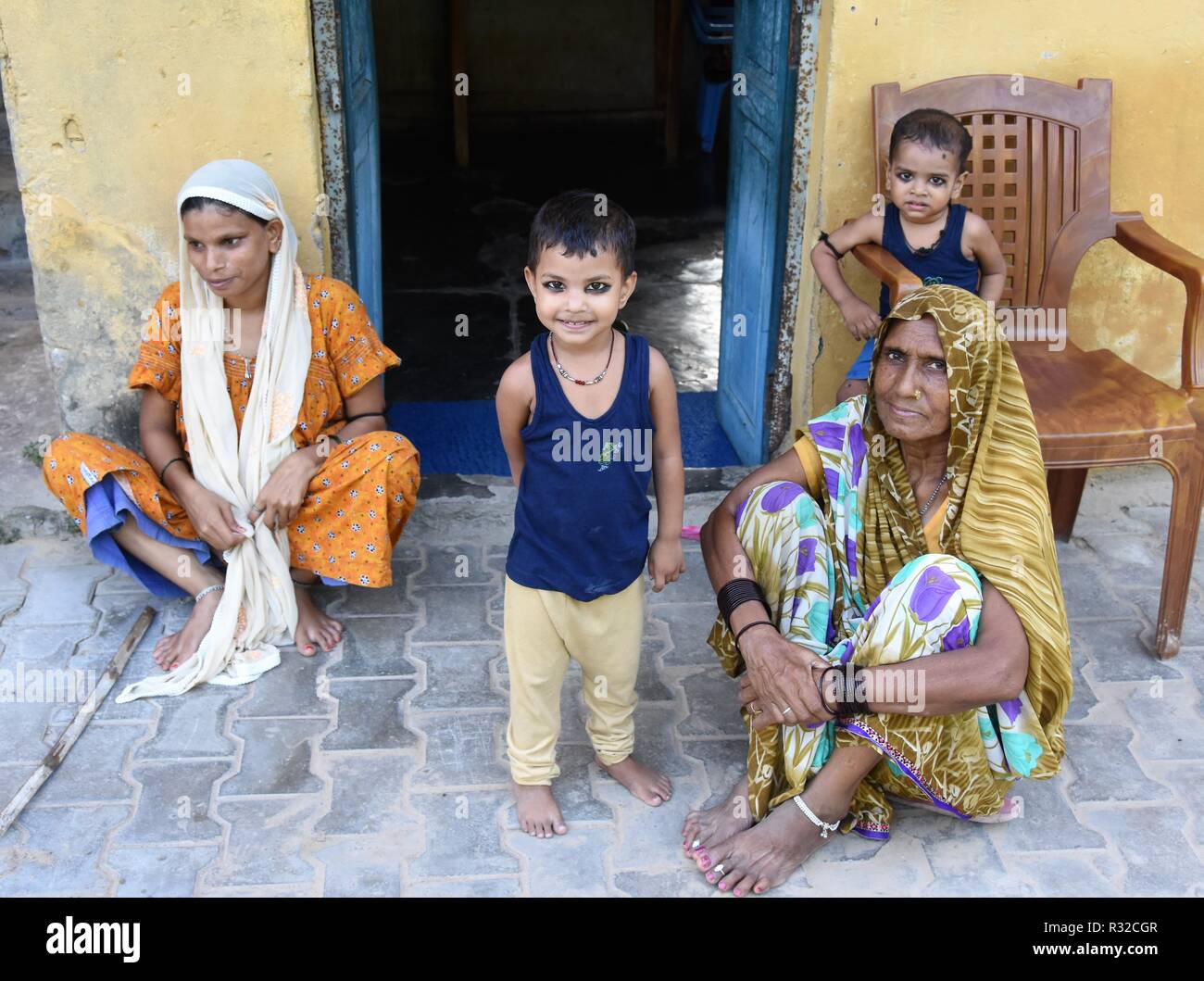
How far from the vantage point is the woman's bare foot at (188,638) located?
11.2ft

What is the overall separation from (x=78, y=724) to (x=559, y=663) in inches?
49.7

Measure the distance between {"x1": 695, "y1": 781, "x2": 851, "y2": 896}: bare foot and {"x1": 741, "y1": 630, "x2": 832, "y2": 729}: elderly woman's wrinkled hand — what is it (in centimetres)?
19

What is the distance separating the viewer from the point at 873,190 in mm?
3939

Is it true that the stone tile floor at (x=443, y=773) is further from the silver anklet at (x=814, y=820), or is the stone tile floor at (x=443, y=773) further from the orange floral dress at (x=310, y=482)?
the orange floral dress at (x=310, y=482)

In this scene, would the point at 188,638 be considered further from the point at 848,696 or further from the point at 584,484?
the point at 848,696

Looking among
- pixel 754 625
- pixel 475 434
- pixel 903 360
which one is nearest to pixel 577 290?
pixel 903 360

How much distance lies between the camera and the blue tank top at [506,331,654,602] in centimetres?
267

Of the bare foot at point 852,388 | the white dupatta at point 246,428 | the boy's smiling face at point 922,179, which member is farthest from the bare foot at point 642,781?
the boy's smiling face at point 922,179

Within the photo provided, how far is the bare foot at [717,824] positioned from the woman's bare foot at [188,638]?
1.42 metres

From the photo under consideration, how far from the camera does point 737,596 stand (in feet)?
9.37

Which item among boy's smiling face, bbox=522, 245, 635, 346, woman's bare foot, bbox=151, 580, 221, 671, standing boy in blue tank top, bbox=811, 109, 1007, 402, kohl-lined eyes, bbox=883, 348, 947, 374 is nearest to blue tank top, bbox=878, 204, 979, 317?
standing boy in blue tank top, bbox=811, 109, 1007, 402

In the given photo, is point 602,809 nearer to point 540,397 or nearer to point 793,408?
point 540,397

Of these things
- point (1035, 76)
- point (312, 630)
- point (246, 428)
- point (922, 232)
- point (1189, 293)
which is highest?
point (1035, 76)
